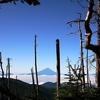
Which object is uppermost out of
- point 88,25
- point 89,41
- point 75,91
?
point 88,25

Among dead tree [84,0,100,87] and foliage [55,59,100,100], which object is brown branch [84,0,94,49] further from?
foliage [55,59,100,100]

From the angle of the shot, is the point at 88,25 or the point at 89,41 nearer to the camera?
the point at 88,25

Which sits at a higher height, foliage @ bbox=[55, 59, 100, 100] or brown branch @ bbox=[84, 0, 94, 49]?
brown branch @ bbox=[84, 0, 94, 49]

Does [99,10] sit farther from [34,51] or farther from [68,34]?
[34,51]

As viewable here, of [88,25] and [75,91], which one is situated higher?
[88,25]

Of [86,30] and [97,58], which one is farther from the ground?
[86,30]

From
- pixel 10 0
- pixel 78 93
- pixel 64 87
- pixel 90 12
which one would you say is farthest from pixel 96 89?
pixel 10 0

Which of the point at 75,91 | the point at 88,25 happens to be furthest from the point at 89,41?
the point at 75,91

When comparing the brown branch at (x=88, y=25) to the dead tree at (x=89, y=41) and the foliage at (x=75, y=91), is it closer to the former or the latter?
the dead tree at (x=89, y=41)

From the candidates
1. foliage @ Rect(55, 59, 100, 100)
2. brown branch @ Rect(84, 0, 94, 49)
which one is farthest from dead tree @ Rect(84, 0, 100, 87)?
foliage @ Rect(55, 59, 100, 100)

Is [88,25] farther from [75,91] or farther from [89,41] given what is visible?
[75,91]

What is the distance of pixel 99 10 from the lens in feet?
32.0

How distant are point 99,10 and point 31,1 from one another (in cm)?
321

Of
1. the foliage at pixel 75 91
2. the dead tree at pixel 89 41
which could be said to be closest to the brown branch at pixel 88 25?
the dead tree at pixel 89 41
